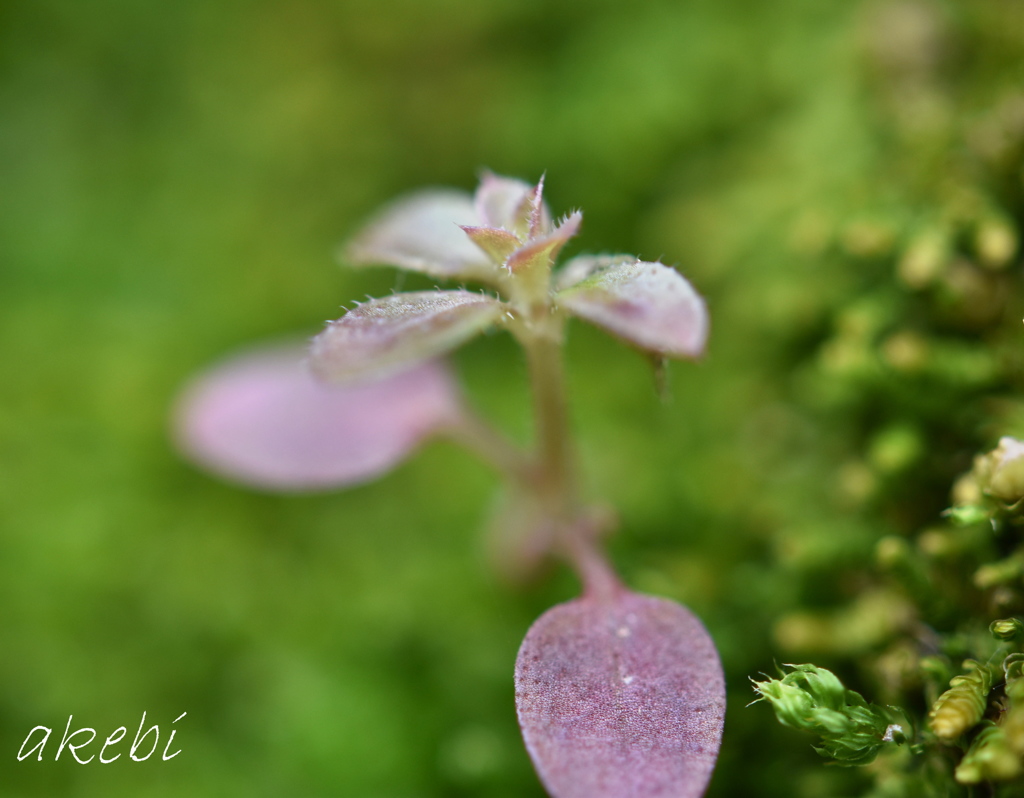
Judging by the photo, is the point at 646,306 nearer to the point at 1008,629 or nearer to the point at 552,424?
the point at 552,424

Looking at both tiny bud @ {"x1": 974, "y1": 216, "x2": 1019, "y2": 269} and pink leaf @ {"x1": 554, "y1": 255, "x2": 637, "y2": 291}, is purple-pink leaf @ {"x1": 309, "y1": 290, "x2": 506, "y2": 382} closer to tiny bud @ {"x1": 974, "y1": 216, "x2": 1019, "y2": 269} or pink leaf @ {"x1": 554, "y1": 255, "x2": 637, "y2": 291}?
pink leaf @ {"x1": 554, "y1": 255, "x2": 637, "y2": 291}

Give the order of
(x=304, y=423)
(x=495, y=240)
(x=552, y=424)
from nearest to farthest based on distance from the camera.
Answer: (x=495, y=240) < (x=552, y=424) < (x=304, y=423)

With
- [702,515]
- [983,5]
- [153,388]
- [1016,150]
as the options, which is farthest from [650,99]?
[153,388]

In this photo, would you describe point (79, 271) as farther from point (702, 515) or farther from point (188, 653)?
point (702, 515)

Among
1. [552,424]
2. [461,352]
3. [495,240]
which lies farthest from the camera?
[461,352]

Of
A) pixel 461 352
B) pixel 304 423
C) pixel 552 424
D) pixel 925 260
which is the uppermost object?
pixel 925 260

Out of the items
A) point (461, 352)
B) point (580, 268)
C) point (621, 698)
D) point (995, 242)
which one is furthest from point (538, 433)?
point (461, 352)

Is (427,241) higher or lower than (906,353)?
higher

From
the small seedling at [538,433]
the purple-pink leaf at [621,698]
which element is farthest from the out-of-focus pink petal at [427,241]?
the purple-pink leaf at [621,698]
